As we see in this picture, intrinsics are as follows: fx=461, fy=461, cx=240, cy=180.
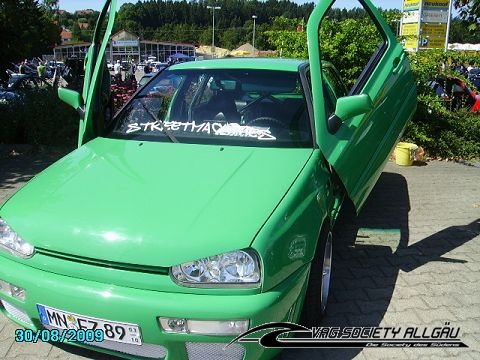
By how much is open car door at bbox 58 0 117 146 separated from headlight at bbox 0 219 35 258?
1.23 metres

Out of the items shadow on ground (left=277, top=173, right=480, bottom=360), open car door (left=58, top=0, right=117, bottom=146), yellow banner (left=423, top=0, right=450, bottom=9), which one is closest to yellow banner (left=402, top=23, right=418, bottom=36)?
yellow banner (left=423, top=0, right=450, bottom=9)

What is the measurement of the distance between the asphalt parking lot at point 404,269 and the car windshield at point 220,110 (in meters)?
1.24

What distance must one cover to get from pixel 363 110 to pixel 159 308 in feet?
6.25

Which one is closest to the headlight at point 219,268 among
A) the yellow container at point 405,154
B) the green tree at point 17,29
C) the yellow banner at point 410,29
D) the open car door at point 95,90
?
the open car door at point 95,90

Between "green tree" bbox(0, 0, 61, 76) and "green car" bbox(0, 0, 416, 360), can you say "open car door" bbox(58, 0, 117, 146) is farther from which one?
"green tree" bbox(0, 0, 61, 76)

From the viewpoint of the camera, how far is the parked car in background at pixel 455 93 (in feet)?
28.7

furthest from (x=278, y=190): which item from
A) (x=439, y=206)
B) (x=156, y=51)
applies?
(x=156, y=51)

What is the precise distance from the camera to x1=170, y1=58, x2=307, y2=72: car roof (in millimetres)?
3743

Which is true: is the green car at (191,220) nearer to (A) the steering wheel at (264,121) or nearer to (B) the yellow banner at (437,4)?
(A) the steering wheel at (264,121)

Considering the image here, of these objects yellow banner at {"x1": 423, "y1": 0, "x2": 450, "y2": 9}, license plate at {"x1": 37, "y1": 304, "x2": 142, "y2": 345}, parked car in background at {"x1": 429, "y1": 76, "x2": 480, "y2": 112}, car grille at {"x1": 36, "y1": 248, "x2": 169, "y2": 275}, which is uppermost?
yellow banner at {"x1": 423, "y1": 0, "x2": 450, "y2": 9}

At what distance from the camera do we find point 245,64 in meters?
3.87

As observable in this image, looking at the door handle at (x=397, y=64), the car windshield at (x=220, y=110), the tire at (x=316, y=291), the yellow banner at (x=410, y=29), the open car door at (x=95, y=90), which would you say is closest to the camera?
the tire at (x=316, y=291)

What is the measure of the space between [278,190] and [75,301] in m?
1.17

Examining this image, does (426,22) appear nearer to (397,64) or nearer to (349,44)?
(349,44)
